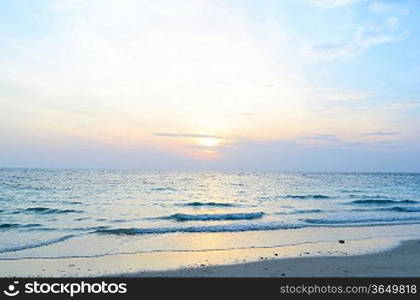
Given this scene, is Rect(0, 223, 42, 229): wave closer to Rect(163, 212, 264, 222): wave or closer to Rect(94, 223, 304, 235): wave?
Rect(94, 223, 304, 235): wave

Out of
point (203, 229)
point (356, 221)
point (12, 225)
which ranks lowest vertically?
point (356, 221)

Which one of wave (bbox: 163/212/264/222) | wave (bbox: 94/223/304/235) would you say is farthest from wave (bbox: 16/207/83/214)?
wave (bbox: 94/223/304/235)

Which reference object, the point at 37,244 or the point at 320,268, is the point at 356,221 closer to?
the point at 320,268

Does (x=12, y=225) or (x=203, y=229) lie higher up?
(x=12, y=225)

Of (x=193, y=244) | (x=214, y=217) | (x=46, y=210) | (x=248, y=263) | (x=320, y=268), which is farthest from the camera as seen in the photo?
(x=46, y=210)

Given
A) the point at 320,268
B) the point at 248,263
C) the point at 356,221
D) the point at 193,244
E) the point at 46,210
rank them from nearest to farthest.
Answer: the point at 320,268 < the point at 248,263 < the point at 193,244 < the point at 356,221 < the point at 46,210

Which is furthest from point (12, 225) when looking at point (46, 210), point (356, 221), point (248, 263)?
point (356, 221)

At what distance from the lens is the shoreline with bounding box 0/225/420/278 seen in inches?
373

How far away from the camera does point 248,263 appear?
10.6 metres

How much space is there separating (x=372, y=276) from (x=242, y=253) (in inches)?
162

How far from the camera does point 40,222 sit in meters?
18.9

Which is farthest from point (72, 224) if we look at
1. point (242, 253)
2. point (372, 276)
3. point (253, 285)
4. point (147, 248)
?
point (372, 276)

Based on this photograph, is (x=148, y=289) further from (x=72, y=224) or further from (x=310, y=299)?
(x=72, y=224)

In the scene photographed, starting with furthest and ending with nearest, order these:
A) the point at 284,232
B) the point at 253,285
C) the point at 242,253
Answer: the point at 284,232 → the point at 242,253 → the point at 253,285
